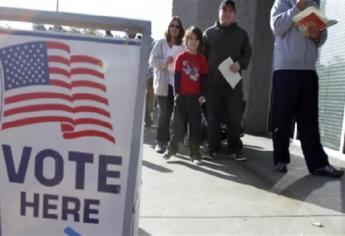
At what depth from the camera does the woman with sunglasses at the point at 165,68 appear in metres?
6.17

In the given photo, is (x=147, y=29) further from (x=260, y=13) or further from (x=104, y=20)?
(x=260, y=13)

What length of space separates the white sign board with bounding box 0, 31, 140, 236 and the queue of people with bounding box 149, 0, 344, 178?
298 centimetres

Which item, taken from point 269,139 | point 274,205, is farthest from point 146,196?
point 269,139

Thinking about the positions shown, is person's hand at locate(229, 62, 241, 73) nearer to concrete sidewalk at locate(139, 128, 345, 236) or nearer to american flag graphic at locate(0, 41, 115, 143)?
concrete sidewalk at locate(139, 128, 345, 236)

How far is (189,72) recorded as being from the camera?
550 centimetres

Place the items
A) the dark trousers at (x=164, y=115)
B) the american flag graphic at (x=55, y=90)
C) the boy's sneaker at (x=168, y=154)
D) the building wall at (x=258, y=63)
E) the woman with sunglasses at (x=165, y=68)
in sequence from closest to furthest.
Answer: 1. the american flag graphic at (x=55, y=90)
2. the boy's sneaker at (x=168, y=154)
3. the woman with sunglasses at (x=165, y=68)
4. the dark trousers at (x=164, y=115)
5. the building wall at (x=258, y=63)

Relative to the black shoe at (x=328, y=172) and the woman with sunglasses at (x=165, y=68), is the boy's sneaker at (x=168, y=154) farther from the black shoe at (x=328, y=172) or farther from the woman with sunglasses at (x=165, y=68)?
the black shoe at (x=328, y=172)

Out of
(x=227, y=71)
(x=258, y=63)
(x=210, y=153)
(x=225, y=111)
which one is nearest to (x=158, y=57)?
(x=227, y=71)

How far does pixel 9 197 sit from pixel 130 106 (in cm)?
72

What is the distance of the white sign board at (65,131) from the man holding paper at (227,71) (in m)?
3.70

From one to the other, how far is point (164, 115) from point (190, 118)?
2.42ft

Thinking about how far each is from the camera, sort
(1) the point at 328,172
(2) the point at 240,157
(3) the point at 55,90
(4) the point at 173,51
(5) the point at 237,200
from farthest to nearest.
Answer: (4) the point at 173,51 < (2) the point at 240,157 < (1) the point at 328,172 < (5) the point at 237,200 < (3) the point at 55,90

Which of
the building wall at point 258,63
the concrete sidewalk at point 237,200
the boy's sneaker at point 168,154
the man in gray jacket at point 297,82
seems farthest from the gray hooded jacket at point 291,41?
the building wall at point 258,63

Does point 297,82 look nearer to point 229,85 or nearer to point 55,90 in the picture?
point 229,85
